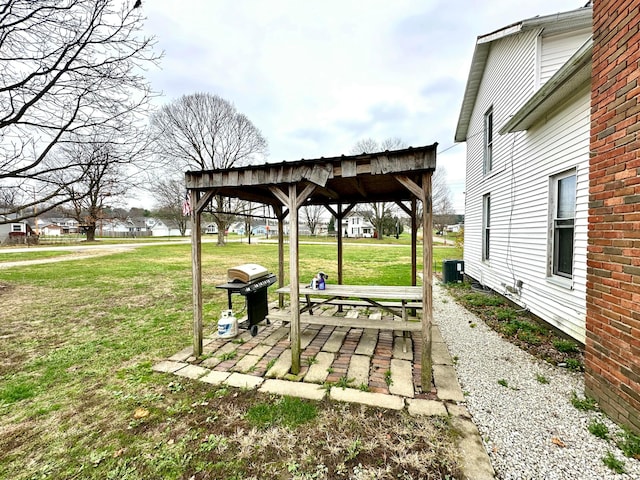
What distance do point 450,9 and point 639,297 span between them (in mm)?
9675

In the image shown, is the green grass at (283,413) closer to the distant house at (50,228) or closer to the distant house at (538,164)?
the distant house at (538,164)

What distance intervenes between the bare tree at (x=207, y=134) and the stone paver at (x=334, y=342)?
1827 cm

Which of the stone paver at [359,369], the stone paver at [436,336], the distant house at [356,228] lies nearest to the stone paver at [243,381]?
the stone paver at [359,369]

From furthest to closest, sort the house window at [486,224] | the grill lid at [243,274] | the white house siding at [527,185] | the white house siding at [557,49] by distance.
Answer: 1. the house window at [486,224]
2. the white house siding at [557,49]
3. the grill lid at [243,274]
4. the white house siding at [527,185]

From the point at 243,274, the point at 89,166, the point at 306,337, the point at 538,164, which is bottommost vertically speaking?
the point at 306,337

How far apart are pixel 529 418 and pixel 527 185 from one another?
15.6 feet

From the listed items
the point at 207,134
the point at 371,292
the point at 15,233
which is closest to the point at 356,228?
the point at 207,134

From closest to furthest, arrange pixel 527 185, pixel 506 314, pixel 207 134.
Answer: pixel 506 314, pixel 527 185, pixel 207 134

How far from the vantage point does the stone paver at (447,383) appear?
2730 mm

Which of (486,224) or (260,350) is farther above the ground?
(486,224)

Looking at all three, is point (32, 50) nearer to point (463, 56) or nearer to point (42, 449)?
point (42, 449)

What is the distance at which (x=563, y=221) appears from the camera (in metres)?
4.45

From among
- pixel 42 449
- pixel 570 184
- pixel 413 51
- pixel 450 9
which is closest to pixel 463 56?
pixel 413 51

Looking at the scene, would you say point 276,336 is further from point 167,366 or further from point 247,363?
point 167,366
